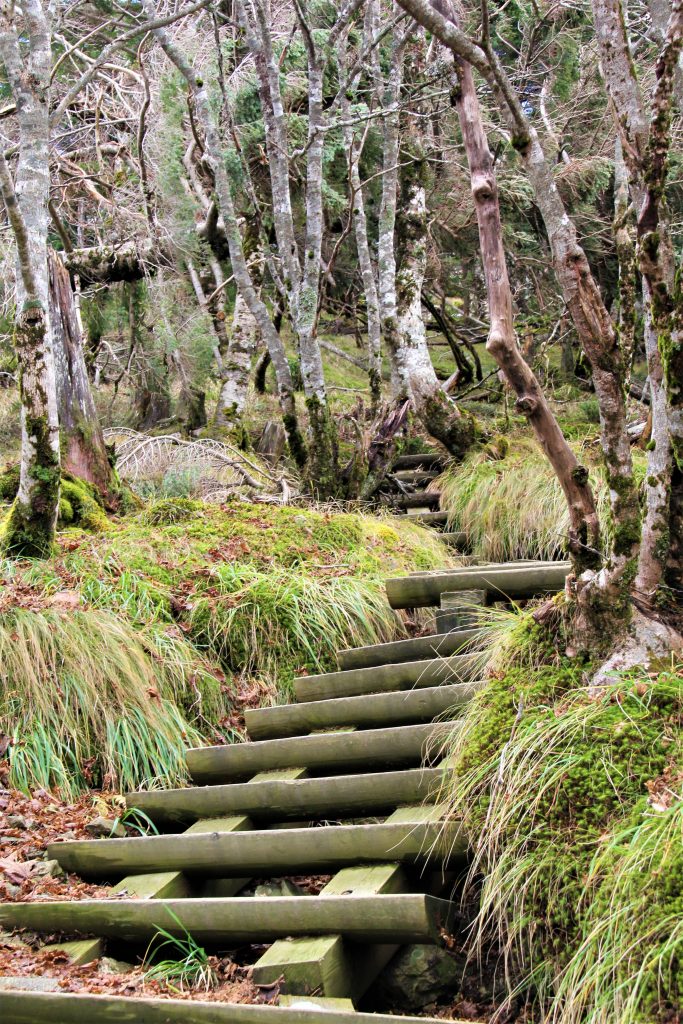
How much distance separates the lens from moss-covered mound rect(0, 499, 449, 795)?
172 inches

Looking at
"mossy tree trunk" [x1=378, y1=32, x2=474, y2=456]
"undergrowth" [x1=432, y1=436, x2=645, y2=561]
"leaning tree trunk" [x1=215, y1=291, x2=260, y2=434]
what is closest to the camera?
"undergrowth" [x1=432, y1=436, x2=645, y2=561]

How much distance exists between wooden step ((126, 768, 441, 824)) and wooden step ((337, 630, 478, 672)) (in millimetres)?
847

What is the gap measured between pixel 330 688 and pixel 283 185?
4.77 meters

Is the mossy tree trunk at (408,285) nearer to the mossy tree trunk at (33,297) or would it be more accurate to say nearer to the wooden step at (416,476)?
the wooden step at (416,476)

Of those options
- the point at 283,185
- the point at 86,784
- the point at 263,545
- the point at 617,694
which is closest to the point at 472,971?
the point at 617,694

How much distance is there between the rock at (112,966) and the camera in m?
3.22

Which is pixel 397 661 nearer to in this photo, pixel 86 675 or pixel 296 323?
pixel 86 675

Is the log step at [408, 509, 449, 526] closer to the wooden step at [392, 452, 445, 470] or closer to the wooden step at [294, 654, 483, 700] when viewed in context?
the wooden step at [392, 452, 445, 470]

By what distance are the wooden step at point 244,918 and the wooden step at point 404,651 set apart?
152 cm

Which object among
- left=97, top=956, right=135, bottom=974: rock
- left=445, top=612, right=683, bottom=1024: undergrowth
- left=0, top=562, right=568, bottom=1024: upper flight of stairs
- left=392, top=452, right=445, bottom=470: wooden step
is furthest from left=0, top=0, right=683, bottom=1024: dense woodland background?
left=97, top=956, right=135, bottom=974: rock

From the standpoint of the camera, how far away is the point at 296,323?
7648mm

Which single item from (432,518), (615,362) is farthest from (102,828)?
(432,518)

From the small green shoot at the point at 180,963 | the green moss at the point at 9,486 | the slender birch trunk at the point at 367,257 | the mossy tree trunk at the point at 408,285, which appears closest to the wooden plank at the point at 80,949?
the small green shoot at the point at 180,963

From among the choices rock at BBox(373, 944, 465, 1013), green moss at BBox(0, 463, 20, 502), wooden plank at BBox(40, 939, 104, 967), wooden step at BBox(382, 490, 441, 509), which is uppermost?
green moss at BBox(0, 463, 20, 502)
